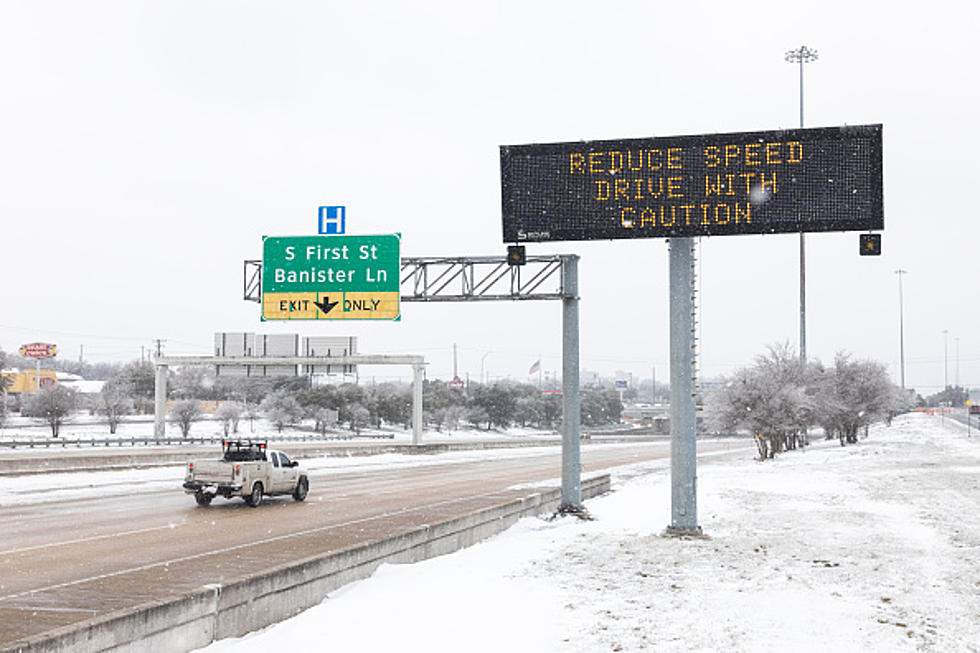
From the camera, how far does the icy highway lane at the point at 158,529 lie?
Answer: 449 inches

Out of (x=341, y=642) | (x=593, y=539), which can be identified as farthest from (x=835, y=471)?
(x=341, y=642)

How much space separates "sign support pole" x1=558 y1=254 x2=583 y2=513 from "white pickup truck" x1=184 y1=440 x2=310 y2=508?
8488mm

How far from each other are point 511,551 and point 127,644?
Result: 9611mm

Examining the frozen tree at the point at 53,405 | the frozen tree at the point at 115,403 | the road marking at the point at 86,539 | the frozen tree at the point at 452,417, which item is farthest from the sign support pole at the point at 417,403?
the frozen tree at the point at 452,417

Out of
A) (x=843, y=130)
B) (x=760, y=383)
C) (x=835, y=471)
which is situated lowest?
(x=835, y=471)

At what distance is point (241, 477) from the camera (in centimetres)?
2517

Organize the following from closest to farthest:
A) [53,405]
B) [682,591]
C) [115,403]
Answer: [682,591] → [53,405] → [115,403]

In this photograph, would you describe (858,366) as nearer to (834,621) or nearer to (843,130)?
(843,130)

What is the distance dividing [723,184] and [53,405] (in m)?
76.2

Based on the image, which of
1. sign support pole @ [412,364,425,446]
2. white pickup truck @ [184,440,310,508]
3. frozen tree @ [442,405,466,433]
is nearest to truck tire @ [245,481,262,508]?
white pickup truck @ [184,440,310,508]

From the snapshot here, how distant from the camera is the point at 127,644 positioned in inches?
341

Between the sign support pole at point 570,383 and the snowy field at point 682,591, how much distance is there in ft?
2.75

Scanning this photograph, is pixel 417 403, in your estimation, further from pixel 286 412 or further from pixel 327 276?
pixel 286 412

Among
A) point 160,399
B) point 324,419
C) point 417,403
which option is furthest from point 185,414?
point 417,403
